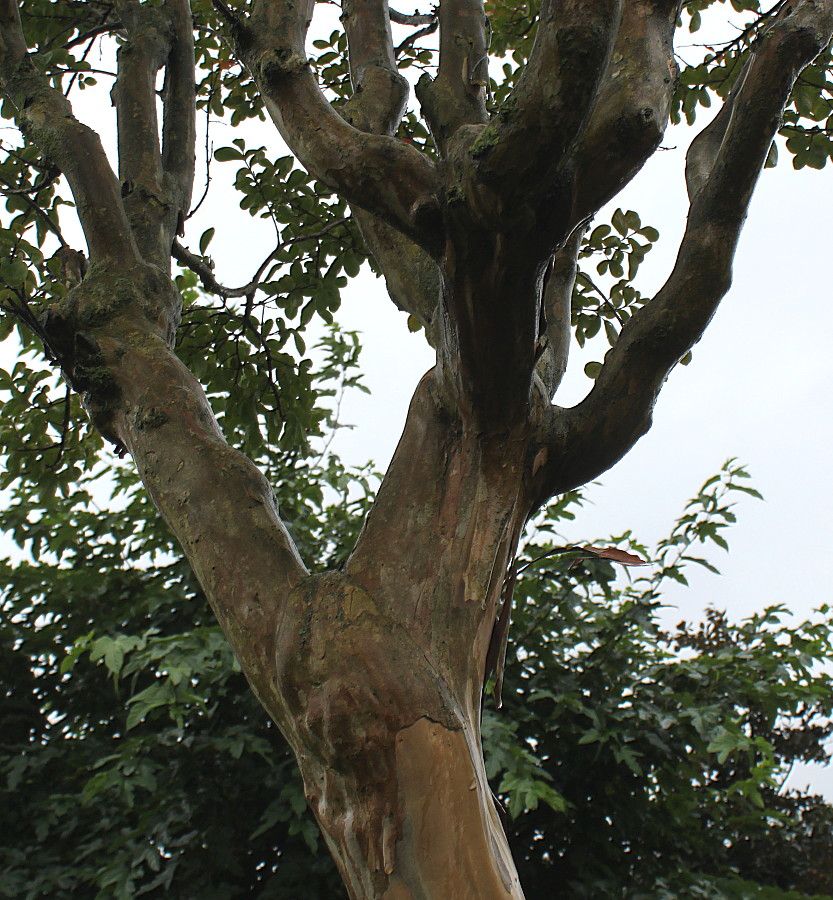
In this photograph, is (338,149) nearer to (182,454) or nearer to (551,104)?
(551,104)

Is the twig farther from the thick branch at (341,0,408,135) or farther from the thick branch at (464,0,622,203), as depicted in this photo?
the thick branch at (464,0,622,203)

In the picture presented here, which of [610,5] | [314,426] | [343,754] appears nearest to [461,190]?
[610,5]

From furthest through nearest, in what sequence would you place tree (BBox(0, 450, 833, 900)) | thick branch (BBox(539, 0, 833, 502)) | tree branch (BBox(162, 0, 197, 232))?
Answer: tree (BBox(0, 450, 833, 900)), tree branch (BBox(162, 0, 197, 232)), thick branch (BBox(539, 0, 833, 502))

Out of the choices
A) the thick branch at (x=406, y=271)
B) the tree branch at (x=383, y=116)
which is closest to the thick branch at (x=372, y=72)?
the tree branch at (x=383, y=116)

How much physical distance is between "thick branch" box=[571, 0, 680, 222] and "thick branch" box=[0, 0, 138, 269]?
1.43m

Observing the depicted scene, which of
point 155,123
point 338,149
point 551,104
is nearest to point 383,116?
point 338,149

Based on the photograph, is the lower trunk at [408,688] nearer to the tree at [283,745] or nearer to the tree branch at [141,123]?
the tree branch at [141,123]

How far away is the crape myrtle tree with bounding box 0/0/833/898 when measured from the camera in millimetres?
1635

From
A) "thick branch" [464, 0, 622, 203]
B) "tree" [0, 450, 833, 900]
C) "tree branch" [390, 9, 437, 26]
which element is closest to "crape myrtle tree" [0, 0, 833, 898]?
"thick branch" [464, 0, 622, 203]

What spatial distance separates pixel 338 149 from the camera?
81.7 inches

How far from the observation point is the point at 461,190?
1754mm

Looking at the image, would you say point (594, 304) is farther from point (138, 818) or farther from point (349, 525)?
point (138, 818)

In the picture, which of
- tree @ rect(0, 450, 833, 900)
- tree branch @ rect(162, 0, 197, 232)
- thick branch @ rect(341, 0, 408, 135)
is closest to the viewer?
thick branch @ rect(341, 0, 408, 135)

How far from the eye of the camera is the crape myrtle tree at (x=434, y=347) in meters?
1.63
